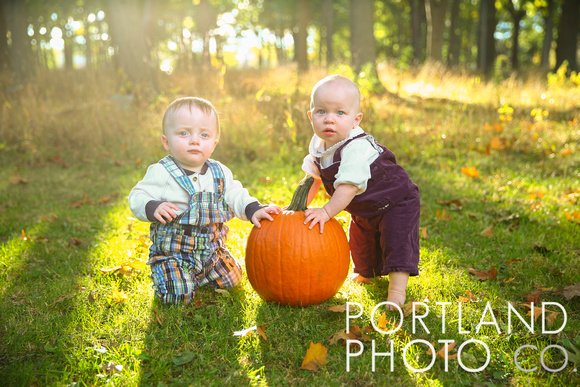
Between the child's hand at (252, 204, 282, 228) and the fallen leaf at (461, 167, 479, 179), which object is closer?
the child's hand at (252, 204, 282, 228)

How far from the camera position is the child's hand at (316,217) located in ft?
8.08

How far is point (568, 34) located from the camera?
1365cm

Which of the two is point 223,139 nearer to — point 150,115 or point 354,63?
point 150,115

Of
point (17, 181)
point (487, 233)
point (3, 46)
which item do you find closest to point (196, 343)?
point (487, 233)

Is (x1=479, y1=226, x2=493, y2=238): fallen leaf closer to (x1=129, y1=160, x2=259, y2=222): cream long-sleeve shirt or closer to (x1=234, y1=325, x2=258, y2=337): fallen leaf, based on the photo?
(x1=129, y1=160, x2=259, y2=222): cream long-sleeve shirt

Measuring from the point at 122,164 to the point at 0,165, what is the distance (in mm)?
1843

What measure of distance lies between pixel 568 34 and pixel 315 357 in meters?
15.4

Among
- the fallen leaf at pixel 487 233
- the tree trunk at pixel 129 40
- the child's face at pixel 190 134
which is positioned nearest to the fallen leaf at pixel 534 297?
the fallen leaf at pixel 487 233

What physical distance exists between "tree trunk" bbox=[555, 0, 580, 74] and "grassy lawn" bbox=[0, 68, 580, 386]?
8497 mm

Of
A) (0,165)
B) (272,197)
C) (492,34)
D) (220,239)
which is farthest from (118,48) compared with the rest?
(492,34)

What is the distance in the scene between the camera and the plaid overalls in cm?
265

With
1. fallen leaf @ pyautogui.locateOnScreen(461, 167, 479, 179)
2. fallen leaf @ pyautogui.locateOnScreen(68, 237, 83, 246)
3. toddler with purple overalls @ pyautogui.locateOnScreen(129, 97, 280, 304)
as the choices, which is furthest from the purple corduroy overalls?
fallen leaf @ pyautogui.locateOnScreen(461, 167, 479, 179)

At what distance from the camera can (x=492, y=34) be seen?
1678cm

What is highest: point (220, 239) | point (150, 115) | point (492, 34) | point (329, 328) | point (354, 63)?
point (492, 34)
